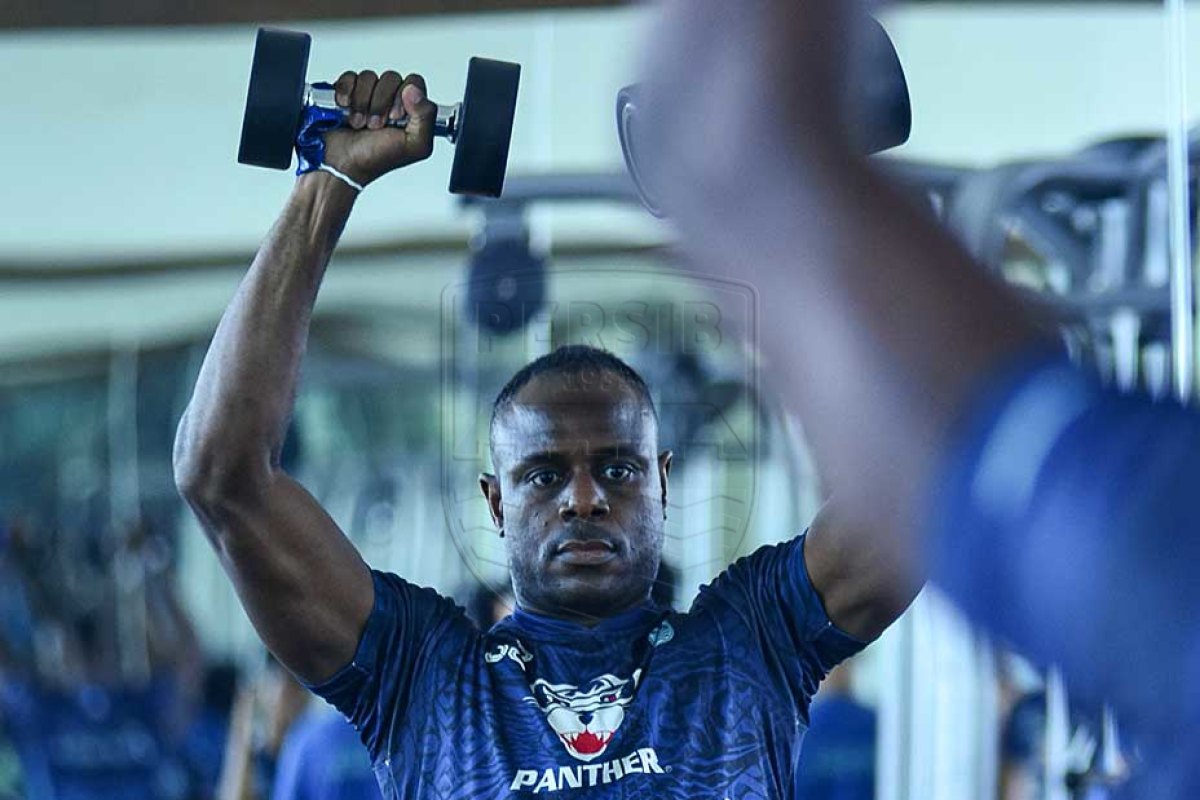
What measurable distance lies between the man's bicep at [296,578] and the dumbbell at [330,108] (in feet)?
1.06

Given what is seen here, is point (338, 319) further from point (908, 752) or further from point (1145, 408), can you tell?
point (1145, 408)

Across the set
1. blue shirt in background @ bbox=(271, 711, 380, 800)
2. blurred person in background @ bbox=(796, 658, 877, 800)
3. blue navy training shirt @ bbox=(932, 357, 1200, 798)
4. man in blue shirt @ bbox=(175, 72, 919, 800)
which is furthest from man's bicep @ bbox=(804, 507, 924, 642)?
blurred person in background @ bbox=(796, 658, 877, 800)

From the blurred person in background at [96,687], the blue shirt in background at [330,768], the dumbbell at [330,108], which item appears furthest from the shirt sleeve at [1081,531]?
the blurred person in background at [96,687]

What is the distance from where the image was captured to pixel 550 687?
1.65 m

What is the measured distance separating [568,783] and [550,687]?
0.13 meters

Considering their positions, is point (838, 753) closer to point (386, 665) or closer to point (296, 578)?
point (386, 665)

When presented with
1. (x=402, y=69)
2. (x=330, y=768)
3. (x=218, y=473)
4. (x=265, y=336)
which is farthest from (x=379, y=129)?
(x=402, y=69)

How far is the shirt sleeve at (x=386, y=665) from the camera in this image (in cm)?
163

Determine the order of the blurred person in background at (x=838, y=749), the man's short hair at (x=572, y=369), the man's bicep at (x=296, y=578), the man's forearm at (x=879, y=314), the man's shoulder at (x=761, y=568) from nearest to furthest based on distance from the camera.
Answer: the man's forearm at (x=879, y=314) → the man's bicep at (x=296, y=578) → the man's shoulder at (x=761, y=568) → the man's short hair at (x=572, y=369) → the blurred person in background at (x=838, y=749)

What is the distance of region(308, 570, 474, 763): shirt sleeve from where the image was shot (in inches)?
64.2

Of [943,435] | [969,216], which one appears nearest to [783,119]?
[943,435]

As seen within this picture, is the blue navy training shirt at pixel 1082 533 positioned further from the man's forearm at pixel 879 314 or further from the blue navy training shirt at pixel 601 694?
the blue navy training shirt at pixel 601 694

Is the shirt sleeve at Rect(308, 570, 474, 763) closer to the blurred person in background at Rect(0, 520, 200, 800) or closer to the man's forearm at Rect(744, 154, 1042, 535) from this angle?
the man's forearm at Rect(744, 154, 1042, 535)

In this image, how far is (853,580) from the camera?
162cm
